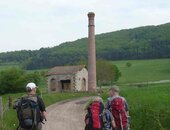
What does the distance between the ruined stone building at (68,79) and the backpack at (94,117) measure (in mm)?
59381

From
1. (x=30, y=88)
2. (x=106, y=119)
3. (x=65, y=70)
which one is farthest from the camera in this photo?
(x=65, y=70)

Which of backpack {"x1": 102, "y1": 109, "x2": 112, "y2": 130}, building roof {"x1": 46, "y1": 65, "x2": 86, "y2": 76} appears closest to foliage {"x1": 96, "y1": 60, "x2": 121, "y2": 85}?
building roof {"x1": 46, "y1": 65, "x2": 86, "y2": 76}

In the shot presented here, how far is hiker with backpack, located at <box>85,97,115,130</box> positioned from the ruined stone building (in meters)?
59.3

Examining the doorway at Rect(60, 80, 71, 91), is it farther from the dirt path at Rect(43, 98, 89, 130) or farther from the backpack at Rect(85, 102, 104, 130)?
the backpack at Rect(85, 102, 104, 130)

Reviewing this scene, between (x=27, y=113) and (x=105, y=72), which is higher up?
(x=105, y=72)

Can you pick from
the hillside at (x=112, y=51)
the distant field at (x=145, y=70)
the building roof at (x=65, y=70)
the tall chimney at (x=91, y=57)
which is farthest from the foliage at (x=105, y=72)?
the hillside at (x=112, y=51)

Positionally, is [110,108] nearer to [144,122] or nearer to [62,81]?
[144,122]

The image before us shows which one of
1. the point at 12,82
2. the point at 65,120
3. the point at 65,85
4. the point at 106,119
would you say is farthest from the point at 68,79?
the point at 106,119

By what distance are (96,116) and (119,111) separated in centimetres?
91

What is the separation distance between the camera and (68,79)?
7050 centimetres

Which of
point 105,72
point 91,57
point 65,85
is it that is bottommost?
point 65,85

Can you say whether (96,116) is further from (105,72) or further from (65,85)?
(105,72)

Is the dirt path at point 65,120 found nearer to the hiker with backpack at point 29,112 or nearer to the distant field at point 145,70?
the hiker with backpack at point 29,112

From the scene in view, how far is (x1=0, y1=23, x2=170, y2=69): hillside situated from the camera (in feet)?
495
